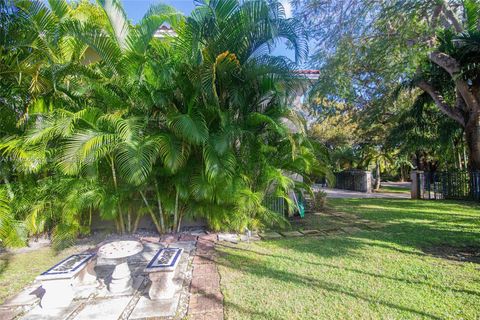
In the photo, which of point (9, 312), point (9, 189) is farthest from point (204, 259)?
point (9, 189)

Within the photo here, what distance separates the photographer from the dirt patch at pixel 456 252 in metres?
4.74

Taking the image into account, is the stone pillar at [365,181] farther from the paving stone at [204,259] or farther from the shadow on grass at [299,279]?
the paving stone at [204,259]

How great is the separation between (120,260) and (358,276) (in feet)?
11.0

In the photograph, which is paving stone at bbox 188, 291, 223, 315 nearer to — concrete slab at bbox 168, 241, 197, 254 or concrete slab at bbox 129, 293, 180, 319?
concrete slab at bbox 129, 293, 180, 319

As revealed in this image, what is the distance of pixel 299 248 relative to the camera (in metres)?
5.46

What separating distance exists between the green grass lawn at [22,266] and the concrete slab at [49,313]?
0.70 m

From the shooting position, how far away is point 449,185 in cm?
1248

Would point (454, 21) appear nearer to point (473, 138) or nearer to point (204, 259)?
point (473, 138)

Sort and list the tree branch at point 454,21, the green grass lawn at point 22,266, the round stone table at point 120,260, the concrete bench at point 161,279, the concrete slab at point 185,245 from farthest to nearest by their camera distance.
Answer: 1. the tree branch at point 454,21
2. the concrete slab at point 185,245
3. the green grass lawn at point 22,266
4. the round stone table at point 120,260
5. the concrete bench at point 161,279

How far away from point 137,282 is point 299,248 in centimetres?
301

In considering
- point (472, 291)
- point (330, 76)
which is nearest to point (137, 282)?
point (472, 291)

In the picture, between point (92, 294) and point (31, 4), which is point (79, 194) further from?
point (31, 4)

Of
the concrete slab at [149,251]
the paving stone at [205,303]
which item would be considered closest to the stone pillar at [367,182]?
the concrete slab at [149,251]

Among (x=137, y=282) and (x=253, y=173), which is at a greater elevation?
(x=253, y=173)
